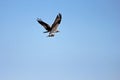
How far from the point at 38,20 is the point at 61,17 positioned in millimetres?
2284

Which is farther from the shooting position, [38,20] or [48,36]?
[38,20]

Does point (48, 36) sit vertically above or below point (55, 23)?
below

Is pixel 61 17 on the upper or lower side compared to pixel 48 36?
upper

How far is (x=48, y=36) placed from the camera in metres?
19.7

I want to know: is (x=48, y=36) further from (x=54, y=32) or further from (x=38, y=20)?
(x=38, y=20)

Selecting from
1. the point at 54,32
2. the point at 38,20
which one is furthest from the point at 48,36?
the point at 38,20

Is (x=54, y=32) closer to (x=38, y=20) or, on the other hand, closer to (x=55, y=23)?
(x=55, y=23)

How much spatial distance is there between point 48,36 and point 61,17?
97.3 inches

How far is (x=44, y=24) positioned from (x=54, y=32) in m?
1.34

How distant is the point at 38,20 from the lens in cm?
2131

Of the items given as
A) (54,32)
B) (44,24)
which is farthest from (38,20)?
(54,32)

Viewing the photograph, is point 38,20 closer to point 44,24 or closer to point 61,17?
point 44,24

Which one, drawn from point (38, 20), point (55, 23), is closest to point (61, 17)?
point (55, 23)

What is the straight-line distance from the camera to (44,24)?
68.0 ft
